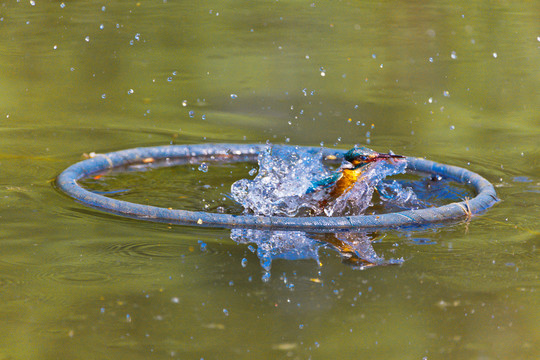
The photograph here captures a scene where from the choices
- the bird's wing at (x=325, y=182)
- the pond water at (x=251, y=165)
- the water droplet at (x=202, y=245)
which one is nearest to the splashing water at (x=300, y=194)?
the bird's wing at (x=325, y=182)

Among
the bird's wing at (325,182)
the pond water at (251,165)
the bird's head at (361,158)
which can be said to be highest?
the bird's head at (361,158)

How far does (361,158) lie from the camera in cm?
476

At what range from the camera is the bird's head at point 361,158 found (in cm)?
475

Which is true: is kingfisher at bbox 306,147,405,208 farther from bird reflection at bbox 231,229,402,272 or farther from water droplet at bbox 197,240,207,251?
water droplet at bbox 197,240,207,251

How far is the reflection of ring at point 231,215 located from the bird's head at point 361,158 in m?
0.33

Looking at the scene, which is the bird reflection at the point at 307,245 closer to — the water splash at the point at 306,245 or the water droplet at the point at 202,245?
the water splash at the point at 306,245

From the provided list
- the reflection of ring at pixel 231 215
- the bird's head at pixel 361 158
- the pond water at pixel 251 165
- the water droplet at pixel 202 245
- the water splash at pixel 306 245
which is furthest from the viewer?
the bird's head at pixel 361 158

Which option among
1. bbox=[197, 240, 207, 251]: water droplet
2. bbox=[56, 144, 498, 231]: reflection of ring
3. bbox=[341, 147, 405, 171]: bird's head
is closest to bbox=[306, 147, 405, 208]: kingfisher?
bbox=[341, 147, 405, 171]: bird's head

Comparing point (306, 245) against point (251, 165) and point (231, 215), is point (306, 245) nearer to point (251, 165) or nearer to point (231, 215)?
point (231, 215)

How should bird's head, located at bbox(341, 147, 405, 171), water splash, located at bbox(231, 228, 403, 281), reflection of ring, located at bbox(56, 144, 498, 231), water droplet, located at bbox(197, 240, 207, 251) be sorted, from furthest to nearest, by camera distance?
1. bird's head, located at bbox(341, 147, 405, 171)
2. reflection of ring, located at bbox(56, 144, 498, 231)
3. water droplet, located at bbox(197, 240, 207, 251)
4. water splash, located at bbox(231, 228, 403, 281)

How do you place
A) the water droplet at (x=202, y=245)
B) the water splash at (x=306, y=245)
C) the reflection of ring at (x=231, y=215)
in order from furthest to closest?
the reflection of ring at (x=231, y=215), the water droplet at (x=202, y=245), the water splash at (x=306, y=245)

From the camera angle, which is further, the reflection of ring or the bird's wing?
the bird's wing

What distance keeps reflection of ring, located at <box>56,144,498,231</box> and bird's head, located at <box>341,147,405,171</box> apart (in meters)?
0.33

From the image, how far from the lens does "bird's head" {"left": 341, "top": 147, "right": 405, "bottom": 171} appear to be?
15.6ft
